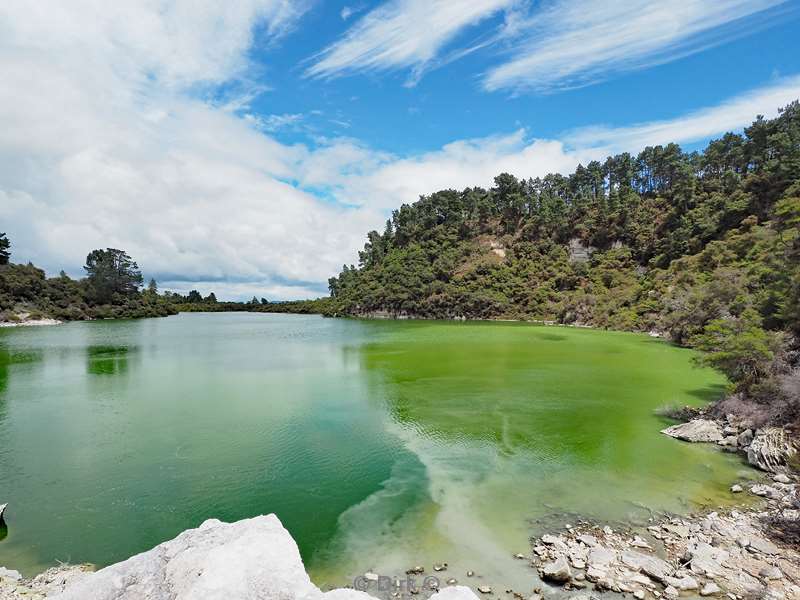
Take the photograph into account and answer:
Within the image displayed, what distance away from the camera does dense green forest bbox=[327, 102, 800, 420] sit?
21828 mm

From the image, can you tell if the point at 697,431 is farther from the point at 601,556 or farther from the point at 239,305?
the point at 239,305

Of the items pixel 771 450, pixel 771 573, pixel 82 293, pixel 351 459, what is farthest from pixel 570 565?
pixel 82 293

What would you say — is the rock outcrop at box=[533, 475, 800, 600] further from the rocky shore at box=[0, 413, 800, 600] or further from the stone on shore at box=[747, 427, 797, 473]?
the stone on shore at box=[747, 427, 797, 473]

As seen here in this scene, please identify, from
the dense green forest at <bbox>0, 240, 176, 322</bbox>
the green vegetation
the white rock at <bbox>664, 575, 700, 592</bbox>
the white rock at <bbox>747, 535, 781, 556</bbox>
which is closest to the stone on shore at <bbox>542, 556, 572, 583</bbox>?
the white rock at <bbox>664, 575, 700, 592</bbox>

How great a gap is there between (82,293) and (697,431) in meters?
130

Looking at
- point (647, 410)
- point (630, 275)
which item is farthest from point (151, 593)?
point (630, 275)

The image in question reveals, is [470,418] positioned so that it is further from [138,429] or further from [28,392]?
[28,392]

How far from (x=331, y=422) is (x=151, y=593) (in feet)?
48.1

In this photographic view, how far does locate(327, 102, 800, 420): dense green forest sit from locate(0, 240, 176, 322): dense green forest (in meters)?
59.2

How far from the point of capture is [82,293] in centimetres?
10762

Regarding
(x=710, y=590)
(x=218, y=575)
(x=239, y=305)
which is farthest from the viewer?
(x=239, y=305)

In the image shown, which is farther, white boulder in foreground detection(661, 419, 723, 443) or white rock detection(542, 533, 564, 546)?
white boulder in foreground detection(661, 419, 723, 443)

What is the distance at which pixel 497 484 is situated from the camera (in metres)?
12.5

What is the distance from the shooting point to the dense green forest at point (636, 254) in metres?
21.8
